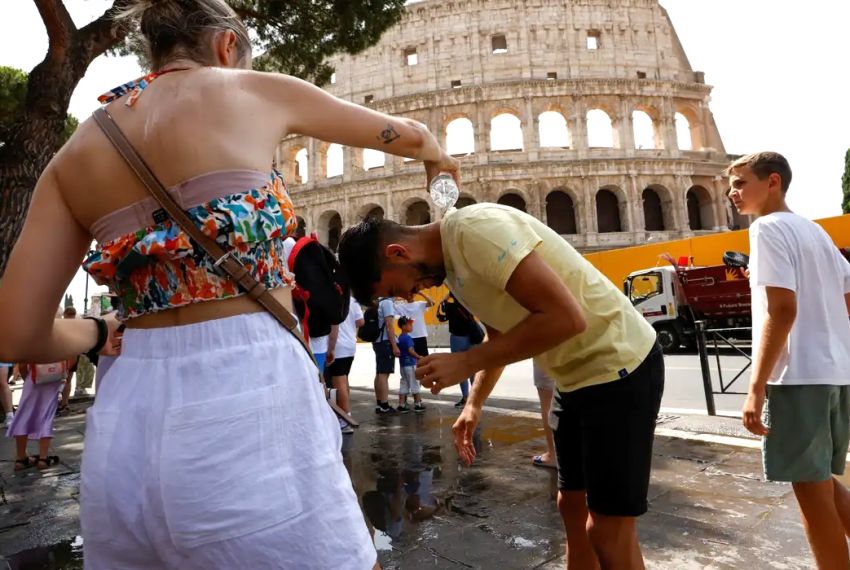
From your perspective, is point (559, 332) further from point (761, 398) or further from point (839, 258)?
point (839, 258)

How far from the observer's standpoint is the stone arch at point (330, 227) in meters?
35.4

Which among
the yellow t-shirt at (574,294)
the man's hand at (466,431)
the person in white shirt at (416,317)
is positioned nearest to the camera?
the yellow t-shirt at (574,294)

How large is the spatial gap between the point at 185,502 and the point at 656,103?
126 ft

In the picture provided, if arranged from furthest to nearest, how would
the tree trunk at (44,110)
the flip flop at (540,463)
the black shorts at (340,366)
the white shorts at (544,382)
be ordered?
the black shorts at (340,366), the tree trunk at (44,110), the white shorts at (544,382), the flip flop at (540,463)

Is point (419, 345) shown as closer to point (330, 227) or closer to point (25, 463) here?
point (25, 463)

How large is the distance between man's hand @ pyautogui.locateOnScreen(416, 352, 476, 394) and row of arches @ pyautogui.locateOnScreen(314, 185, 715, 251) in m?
31.6

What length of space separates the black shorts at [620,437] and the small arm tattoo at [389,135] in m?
1.09

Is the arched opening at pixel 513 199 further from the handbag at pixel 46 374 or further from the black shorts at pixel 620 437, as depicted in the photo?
the black shorts at pixel 620 437

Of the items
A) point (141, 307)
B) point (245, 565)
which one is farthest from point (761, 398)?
point (141, 307)

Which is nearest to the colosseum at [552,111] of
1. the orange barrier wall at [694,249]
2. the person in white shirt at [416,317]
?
the orange barrier wall at [694,249]

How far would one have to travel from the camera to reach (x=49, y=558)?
119 inches

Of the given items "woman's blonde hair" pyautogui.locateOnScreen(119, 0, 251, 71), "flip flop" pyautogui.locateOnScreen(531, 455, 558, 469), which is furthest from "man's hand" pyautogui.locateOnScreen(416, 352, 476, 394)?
"flip flop" pyautogui.locateOnScreen(531, 455, 558, 469)

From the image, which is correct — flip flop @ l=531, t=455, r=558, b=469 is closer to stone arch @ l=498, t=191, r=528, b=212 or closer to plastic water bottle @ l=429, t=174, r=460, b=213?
plastic water bottle @ l=429, t=174, r=460, b=213

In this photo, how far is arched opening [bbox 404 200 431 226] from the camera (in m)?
34.3
